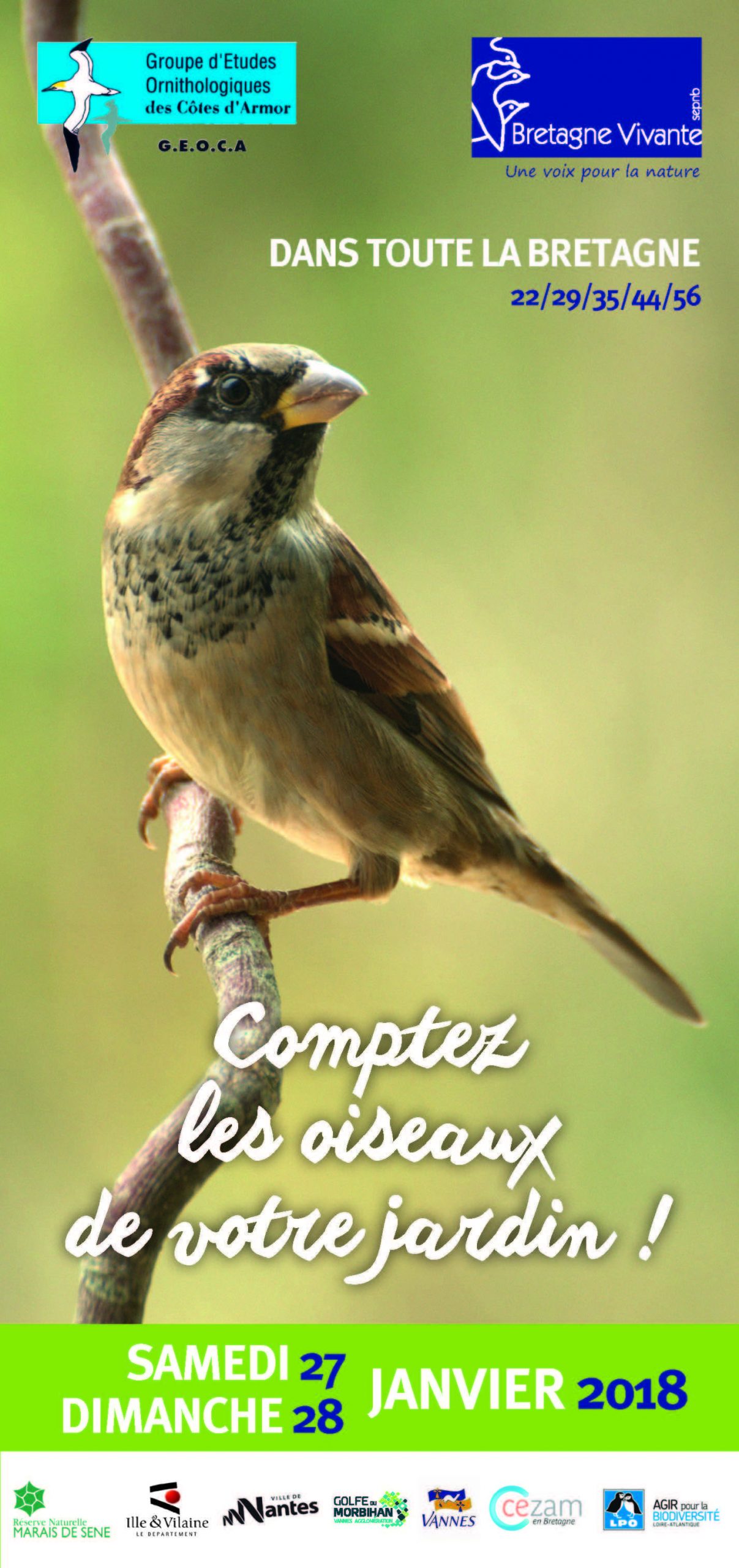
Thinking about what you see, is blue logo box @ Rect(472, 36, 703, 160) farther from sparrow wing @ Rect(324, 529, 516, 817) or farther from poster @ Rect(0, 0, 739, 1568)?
sparrow wing @ Rect(324, 529, 516, 817)

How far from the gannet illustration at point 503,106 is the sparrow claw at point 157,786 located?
1401mm

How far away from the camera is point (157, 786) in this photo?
2.79 meters

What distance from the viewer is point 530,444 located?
3.67 meters

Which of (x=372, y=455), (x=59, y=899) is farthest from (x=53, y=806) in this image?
(x=372, y=455)

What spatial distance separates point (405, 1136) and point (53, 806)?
1.57 metres

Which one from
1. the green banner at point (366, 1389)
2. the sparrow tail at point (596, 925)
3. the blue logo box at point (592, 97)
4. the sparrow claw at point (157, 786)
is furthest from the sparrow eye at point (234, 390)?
the green banner at point (366, 1389)

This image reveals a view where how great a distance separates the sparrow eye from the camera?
2172 millimetres

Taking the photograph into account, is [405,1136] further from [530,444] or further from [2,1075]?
[530,444]

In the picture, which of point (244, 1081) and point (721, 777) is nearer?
point (244, 1081)

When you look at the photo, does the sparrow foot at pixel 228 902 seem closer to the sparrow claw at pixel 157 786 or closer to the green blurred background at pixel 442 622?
the sparrow claw at pixel 157 786
